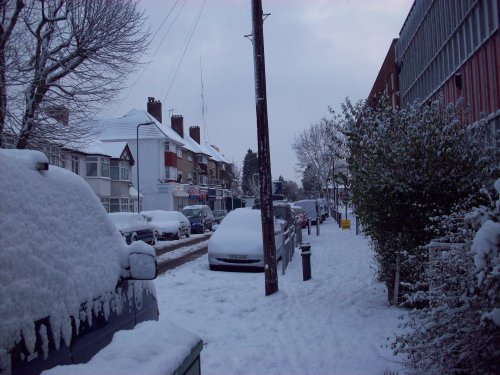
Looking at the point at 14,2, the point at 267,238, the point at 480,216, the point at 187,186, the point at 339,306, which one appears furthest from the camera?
the point at 187,186

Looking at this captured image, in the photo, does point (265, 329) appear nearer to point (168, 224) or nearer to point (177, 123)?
point (168, 224)

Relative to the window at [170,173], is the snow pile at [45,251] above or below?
below

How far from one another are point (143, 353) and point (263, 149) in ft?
22.6

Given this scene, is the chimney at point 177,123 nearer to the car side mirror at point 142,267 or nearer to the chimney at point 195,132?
the chimney at point 195,132

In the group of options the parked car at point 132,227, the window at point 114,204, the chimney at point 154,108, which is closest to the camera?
the parked car at point 132,227

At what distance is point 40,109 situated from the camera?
15.9 m

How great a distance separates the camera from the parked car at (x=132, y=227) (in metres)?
19.5

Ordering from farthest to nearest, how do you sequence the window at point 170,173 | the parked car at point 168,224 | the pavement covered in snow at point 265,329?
the window at point 170,173, the parked car at point 168,224, the pavement covered in snow at point 265,329

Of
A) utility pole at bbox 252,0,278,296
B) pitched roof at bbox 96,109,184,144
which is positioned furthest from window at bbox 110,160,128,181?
utility pole at bbox 252,0,278,296

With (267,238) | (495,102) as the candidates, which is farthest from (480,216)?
(495,102)

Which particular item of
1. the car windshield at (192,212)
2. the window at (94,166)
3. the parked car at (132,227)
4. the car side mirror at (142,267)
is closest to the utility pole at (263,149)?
the car side mirror at (142,267)

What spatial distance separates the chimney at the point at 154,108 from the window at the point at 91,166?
15254 mm

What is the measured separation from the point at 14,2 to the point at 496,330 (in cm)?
1615

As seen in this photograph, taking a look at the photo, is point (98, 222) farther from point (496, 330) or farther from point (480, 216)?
point (496, 330)
